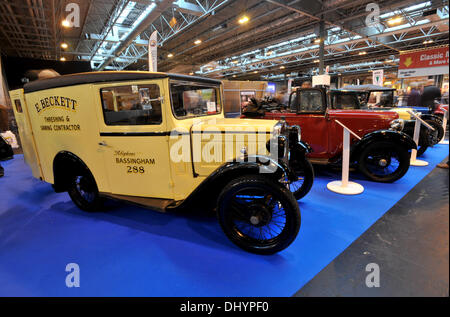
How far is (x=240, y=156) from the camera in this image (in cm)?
247

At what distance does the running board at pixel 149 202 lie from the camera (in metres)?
2.67

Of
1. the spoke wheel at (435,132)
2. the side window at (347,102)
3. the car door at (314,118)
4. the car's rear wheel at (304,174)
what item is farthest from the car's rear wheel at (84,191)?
the spoke wheel at (435,132)

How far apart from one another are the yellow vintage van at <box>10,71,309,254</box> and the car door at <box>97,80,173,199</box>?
0.01 metres

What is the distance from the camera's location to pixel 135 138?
2.67 metres

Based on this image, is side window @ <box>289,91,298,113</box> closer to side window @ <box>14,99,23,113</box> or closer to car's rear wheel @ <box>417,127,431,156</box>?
car's rear wheel @ <box>417,127,431,156</box>

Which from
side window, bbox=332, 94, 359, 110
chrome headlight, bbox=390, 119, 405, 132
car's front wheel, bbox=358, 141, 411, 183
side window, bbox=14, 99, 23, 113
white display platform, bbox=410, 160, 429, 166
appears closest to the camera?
side window, bbox=14, 99, 23, 113

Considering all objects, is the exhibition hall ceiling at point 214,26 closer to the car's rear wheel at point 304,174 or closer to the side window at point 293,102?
the side window at point 293,102

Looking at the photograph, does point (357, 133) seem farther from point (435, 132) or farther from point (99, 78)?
point (99, 78)

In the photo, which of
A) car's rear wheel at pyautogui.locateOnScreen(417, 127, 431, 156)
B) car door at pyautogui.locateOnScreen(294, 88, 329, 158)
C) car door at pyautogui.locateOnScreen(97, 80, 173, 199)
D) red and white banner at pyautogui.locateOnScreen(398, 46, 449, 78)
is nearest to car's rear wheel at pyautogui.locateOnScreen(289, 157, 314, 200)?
car door at pyautogui.locateOnScreen(294, 88, 329, 158)

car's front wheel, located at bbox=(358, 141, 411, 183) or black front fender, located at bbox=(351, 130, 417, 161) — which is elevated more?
black front fender, located at bbox=(351, 130, 417, 161)

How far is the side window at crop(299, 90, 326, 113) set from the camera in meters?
4.42

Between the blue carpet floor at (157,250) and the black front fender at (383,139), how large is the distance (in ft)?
2.70
